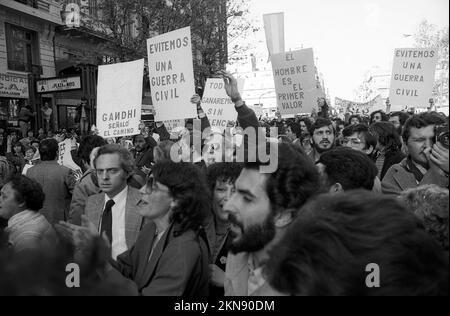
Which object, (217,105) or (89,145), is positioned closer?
(89,145)

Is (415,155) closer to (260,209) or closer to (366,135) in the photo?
(366,135)

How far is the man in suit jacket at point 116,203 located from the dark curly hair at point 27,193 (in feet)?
1.31

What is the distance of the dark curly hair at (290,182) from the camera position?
223cm

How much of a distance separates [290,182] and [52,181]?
4026 millimetres

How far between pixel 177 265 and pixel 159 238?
414mm

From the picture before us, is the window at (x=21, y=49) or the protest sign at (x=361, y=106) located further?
the protest sign at (x=361, y=106)

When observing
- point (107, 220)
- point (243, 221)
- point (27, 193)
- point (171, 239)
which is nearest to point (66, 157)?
point (27, 193)

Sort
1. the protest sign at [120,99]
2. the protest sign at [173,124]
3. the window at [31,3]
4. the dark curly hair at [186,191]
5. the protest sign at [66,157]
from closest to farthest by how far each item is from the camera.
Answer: the dark curly hair at [186,191] → the protest sign at [120,99] → the protest sign at [66,157] → the protest sign at [173,124] → the window at [31,3]

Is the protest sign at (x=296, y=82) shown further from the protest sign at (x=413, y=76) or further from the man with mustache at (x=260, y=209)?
the man with mustache at (x=260, y=209)

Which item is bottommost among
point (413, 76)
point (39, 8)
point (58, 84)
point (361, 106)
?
point (361, 106)

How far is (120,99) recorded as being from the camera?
593 cm

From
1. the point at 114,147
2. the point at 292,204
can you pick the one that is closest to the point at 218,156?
the point at 114,147

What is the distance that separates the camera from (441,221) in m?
1.83

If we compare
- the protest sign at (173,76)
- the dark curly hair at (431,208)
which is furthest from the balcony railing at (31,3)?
the dark curly hair at (431,208)
